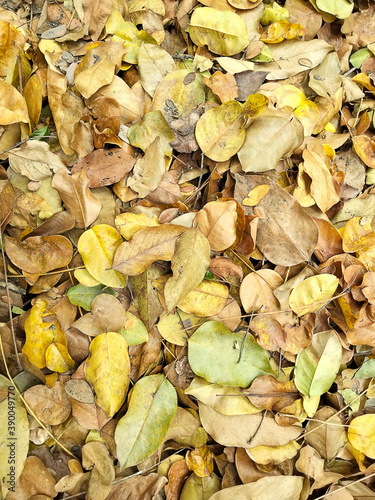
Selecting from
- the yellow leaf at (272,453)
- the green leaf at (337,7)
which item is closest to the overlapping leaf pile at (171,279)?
the yellow leaf at (272,453)

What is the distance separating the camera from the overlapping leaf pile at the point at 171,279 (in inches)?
35.0

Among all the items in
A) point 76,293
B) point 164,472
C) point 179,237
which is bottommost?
point 164,472

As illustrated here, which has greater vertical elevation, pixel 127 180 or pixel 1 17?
pixel 1 17

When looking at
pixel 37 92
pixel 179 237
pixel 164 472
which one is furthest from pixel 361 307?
pixel 37 92

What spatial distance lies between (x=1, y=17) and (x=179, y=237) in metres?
0.74

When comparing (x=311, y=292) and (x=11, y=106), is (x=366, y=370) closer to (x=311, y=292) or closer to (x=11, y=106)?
(x=311, y=292)

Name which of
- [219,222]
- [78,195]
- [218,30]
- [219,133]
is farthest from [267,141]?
[78,195]

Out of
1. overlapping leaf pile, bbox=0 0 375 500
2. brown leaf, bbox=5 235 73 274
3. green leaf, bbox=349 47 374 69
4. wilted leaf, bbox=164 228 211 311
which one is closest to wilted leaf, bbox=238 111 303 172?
overlapping leaf pile, bbox=0 0 375 500

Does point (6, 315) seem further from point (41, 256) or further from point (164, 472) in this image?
point (164, 472)

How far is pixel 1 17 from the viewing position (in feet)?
3.37

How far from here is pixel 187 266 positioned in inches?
34.2

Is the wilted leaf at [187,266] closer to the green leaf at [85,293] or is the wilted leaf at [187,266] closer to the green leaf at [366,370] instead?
the green leaf at [85,293]

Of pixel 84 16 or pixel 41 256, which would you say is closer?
pixel 41 256

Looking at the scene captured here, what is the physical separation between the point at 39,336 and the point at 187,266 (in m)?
0.37
